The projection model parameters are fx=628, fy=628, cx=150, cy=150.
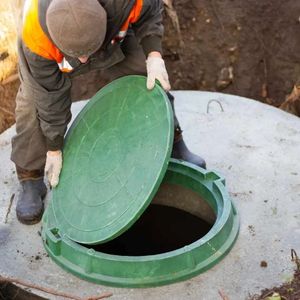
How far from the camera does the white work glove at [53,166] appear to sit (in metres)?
3.12

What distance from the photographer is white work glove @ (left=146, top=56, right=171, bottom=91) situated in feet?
9.51

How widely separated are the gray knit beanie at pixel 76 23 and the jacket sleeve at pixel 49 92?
0.99 ft

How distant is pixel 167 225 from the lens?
362 centimetres

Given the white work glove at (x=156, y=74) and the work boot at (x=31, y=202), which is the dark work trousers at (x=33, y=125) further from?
the white work glove at (x=156, y=74)

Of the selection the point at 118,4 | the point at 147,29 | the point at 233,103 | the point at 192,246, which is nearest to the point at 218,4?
the point at 233,103

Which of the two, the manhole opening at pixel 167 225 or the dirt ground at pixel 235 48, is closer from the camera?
the manhole opening at pixel 167 225

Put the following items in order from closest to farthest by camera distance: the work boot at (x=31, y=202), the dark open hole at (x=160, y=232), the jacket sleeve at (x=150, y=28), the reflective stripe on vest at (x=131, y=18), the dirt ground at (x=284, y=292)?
the dirt ground at (x=284, y=292)
the reflective stripe on vest at (x=131, y=18)
the jacket sleeve at (x=150, y=28)
the work boot at (x=31, y=202)
the dark open hole at (x=160, y=232)

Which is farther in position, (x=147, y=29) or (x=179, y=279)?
(x=147, y=29)

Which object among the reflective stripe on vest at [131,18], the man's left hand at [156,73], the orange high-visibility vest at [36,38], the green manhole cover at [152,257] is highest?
the orange high-visibility vest at [36,38]

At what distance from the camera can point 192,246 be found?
271cm

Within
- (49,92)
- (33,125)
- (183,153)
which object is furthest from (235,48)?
(49,92)

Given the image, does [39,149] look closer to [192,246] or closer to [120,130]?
[120,130]

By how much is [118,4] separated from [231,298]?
1.35 m

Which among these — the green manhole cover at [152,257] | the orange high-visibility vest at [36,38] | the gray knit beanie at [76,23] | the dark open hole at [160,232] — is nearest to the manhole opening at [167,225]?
the dark open hole at [160,232]
